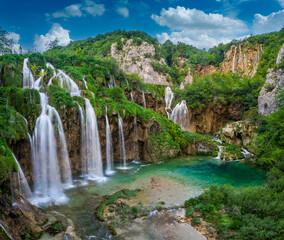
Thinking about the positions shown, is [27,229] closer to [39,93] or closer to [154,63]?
[39,93]

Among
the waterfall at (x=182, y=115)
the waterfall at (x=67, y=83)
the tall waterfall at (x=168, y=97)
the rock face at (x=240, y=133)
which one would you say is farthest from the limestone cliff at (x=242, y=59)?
the waterfall at (x=67, y=83)

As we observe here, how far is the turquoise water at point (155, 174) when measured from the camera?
9.33 meters

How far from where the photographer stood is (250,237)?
6.93 m

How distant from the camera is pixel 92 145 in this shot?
658 inches

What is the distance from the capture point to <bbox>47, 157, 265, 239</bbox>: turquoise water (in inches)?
367

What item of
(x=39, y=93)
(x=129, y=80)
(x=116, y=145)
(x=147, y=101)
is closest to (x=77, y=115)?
(x=39, y=93)

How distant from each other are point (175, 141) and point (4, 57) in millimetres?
18754

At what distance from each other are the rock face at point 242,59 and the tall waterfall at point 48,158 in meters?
42.9

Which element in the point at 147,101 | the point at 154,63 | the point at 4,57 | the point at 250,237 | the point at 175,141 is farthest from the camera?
the point at 154,63

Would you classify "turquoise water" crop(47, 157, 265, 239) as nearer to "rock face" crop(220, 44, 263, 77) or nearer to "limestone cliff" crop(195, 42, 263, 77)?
"limestone cliff" crop(195, 42, 263, 77)

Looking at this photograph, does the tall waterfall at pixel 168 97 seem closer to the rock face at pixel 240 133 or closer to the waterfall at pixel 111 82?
the waterfall at pixel 111 82

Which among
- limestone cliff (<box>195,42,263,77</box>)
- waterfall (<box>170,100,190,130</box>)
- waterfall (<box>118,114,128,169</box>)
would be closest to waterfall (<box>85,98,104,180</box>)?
waterfall (<box>118,114,128,169</box>)

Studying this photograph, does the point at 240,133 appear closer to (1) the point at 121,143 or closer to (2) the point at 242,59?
(1) the point at 121,143

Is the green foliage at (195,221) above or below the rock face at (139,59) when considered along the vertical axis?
below
